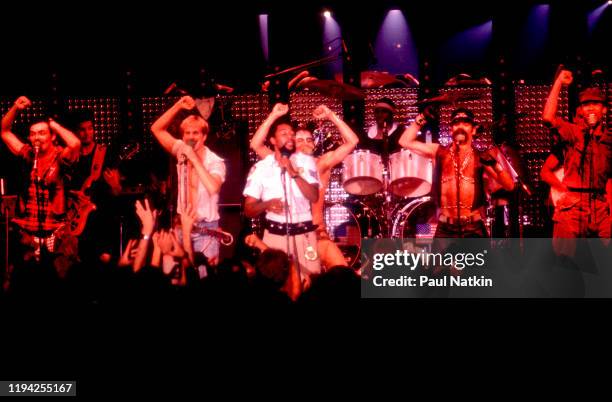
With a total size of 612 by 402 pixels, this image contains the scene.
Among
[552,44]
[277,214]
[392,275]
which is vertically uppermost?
[552,44]

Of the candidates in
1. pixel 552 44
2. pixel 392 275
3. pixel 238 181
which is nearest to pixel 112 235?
pixel 238 181

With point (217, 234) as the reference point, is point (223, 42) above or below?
above

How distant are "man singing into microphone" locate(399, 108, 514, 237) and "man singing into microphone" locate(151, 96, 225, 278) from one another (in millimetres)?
2525

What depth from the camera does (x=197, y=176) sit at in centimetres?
838

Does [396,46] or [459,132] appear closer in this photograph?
[459,132]

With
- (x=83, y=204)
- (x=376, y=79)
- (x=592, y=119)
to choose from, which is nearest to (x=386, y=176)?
(x=376, y=79)

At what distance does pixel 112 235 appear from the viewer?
396 inches

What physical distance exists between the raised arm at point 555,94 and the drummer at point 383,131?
2.39 metres

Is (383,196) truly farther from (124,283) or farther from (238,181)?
(124,283)

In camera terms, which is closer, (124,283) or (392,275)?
(124,283)

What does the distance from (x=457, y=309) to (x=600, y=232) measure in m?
4.17

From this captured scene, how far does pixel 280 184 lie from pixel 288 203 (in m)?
0.29

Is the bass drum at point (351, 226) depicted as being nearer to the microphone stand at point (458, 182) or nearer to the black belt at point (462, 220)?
the black belt at point (462, 220)

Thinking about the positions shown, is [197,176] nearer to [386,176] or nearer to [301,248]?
[301,248]
